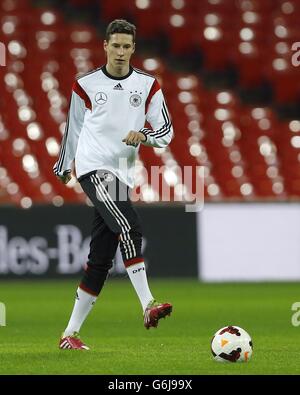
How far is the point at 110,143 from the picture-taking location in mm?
6773

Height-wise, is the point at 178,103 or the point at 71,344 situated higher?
the point at 178,103

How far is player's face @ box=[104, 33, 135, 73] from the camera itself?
666 cm

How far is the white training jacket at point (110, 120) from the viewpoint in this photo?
22.2ft

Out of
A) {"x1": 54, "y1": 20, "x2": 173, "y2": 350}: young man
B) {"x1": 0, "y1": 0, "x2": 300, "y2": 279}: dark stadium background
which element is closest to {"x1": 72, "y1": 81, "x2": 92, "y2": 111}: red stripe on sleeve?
{"x1": 54, "y1": 20, "x2": 173, "y2": 350}: young man

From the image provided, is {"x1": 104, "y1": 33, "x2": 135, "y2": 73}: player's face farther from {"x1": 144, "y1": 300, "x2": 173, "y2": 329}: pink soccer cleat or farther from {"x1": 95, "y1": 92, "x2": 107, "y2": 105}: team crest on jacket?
{"x1": 144, "y1": 300, "x2": 173, "y2": 329}: pink soccer cleat

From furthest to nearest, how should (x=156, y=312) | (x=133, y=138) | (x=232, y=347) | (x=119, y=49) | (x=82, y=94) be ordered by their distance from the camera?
(x=82, y=94) < (x=119, y=49) < (x=133, y=138) < (x=156, y=312) < (x=232, y=347)

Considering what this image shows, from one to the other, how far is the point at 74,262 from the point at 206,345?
21.9 ft

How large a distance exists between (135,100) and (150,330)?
230 cm

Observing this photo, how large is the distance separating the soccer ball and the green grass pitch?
88mm
